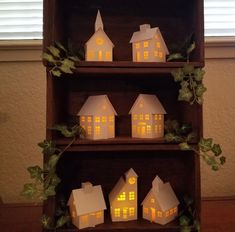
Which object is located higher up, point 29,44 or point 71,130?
point 29,44

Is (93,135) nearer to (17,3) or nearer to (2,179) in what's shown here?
(2,179)

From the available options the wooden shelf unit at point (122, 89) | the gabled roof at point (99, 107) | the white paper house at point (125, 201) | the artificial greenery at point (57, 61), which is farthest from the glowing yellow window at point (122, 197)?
the artificial greenery at point (57, 61)

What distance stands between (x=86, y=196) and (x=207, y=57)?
0.80 meters

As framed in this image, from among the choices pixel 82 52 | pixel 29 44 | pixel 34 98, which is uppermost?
pixel 29 44

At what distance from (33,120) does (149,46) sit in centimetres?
62

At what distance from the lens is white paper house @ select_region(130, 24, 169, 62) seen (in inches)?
31.4

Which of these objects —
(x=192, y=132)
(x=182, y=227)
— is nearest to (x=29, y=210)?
(x=182, y=227)

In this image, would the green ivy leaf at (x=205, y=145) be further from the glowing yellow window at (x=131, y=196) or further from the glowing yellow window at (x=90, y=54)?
the glowing yellow window at (x=90, y=54)

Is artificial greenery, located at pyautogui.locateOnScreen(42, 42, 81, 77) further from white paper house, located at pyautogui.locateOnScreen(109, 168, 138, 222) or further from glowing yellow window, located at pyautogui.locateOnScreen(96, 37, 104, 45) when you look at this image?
white paper house, located at pyautogui.locateOnScreen(109, 168, 138, 222)

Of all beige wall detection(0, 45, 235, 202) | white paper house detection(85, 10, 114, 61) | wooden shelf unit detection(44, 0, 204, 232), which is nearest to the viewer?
white paper house detection(85, 10, 114, 61)

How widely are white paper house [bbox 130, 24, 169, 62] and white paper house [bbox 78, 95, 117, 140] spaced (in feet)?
0.62

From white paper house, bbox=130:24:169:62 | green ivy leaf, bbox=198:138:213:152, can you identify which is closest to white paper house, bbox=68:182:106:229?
green ivy leaf, bbox=198:138:213:152

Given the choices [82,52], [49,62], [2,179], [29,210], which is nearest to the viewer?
[49,62]

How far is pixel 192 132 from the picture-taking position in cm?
75
